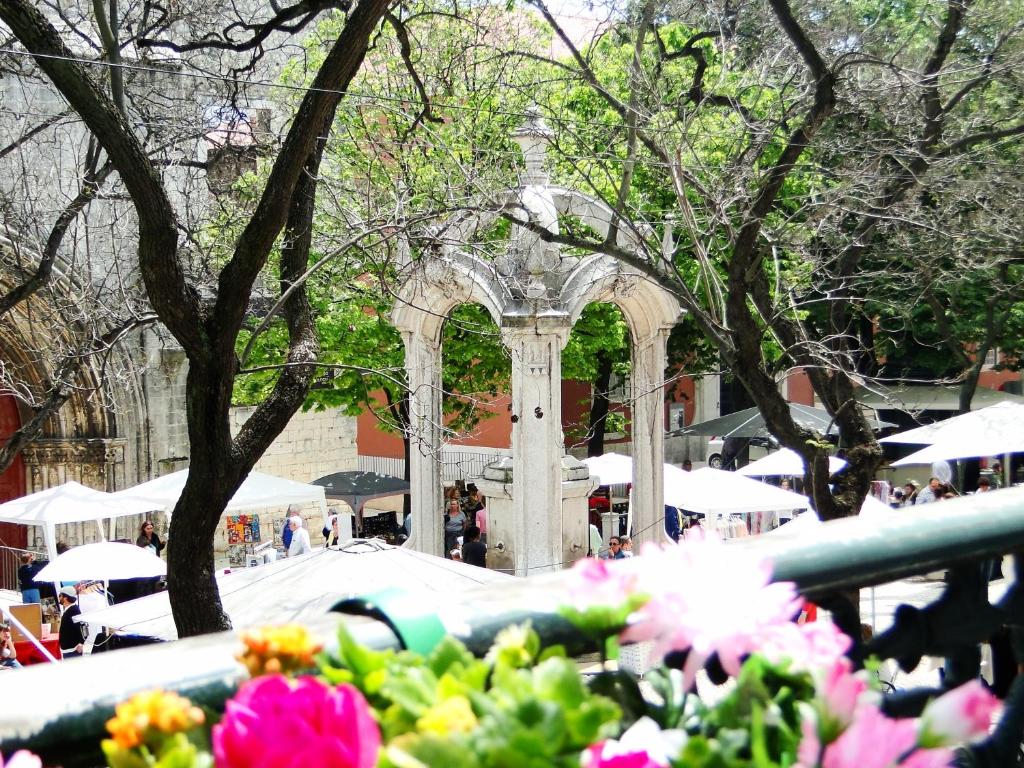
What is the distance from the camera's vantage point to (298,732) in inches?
33.0

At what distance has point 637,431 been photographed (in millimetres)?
13766

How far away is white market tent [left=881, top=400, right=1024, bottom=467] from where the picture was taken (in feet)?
46.6

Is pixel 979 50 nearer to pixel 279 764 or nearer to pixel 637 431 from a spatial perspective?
pixel 637 431

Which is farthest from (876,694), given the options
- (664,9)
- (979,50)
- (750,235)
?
(979,50)

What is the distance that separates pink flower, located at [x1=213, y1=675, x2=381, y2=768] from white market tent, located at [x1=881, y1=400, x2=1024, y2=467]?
1415cm

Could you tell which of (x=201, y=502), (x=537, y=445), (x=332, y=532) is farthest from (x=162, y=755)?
(x=332, y=532)

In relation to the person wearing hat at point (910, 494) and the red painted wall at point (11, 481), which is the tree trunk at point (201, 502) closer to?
the red painted wall at point (11, 481)

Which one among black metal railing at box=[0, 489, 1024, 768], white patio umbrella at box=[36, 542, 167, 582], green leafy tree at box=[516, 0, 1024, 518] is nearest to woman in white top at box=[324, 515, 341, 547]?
white patio umbrella at box=[36, 542, 167, 582]

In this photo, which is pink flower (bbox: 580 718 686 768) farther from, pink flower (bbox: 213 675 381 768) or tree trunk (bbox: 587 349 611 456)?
tree trunk (bbox: 587 349 611 456)

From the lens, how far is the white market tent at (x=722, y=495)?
15.0 metres

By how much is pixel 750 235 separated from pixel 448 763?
25.5 feet

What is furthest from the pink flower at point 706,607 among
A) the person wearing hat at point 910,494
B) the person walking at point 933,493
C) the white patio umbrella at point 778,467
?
the person wearing hat at point 910,494

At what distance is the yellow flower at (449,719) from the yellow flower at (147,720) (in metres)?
0.18

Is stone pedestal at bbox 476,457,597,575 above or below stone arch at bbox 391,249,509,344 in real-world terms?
below
